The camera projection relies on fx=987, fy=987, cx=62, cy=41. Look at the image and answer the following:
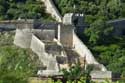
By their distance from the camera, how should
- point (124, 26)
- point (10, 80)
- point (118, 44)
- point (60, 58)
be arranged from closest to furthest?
point (10, 80) < point (60, 58) < point (118, 44) < point (124, 26)

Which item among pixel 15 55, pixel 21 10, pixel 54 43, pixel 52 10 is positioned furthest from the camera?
pixel 52 10

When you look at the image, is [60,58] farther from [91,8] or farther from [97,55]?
[91,8]

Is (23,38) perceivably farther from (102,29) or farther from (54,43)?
(102,29)

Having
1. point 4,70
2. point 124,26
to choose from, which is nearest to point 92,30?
point 124,26

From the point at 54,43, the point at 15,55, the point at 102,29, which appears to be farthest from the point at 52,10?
the point at 15,55

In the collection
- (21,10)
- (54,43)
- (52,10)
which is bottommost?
(52,10)

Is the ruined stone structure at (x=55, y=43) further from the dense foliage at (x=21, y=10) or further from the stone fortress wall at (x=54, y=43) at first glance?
the dense foliage at (x=21, y=10)

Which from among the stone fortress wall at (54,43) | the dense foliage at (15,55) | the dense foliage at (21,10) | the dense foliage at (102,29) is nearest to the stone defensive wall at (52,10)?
the dense foliage at (21,10)

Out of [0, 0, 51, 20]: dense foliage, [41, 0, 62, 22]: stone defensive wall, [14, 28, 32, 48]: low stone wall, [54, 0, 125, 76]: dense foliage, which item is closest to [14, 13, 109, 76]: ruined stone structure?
[14, 28, 32, 48]: low stone wall
